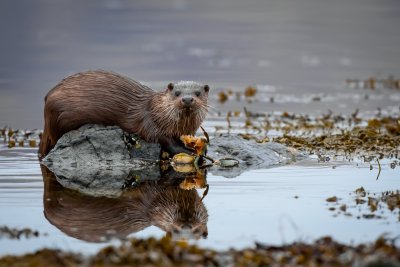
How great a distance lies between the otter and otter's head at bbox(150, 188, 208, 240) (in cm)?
132

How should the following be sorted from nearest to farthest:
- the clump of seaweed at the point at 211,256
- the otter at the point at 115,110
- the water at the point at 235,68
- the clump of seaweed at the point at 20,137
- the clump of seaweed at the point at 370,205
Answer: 1. the clump of seaweed at the point at 211,256
2. the water at the point at 235,68
3. the clump of seaweed at the point at 370,205
4. the otter at the point at 115,110
5. the clump of seaweed at the point at 20,137

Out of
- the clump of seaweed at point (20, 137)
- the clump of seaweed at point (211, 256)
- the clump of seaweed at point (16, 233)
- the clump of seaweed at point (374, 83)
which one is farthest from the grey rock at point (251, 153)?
the clump of seaweed at point (374, 83)

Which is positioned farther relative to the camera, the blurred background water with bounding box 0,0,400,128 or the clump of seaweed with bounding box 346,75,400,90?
the blurred background water with bounding box 0,0,400,128

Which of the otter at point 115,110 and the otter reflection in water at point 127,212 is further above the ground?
the otter at point 115,110

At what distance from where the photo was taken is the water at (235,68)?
5.67 meters

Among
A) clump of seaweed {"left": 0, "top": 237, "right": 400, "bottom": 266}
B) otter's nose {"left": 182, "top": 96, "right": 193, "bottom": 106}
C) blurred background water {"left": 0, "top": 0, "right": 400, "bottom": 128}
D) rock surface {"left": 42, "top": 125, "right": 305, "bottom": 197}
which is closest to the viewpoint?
clump of seaweed {"left": 0, "top": 237, "right": 400, "bottom": 266}

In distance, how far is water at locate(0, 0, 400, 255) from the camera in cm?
567

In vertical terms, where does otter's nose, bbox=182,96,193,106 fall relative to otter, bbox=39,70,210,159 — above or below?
above

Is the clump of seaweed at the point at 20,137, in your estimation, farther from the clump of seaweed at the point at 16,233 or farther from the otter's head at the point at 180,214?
the clump of seaweed at the point at 16,233

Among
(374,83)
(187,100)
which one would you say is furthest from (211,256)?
(374,83)

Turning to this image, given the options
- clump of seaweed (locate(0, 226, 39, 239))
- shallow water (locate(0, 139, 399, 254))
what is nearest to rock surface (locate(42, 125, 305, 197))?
shallow water (locate(0, 139, 399, 254))

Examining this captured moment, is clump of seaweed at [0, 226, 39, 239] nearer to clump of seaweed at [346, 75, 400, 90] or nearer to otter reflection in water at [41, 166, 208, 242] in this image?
otter reflection in water at [41, 166, 208, 242]

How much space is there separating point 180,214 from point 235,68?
14217 millimetres

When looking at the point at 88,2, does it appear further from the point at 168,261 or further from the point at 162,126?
the point at 168,261
